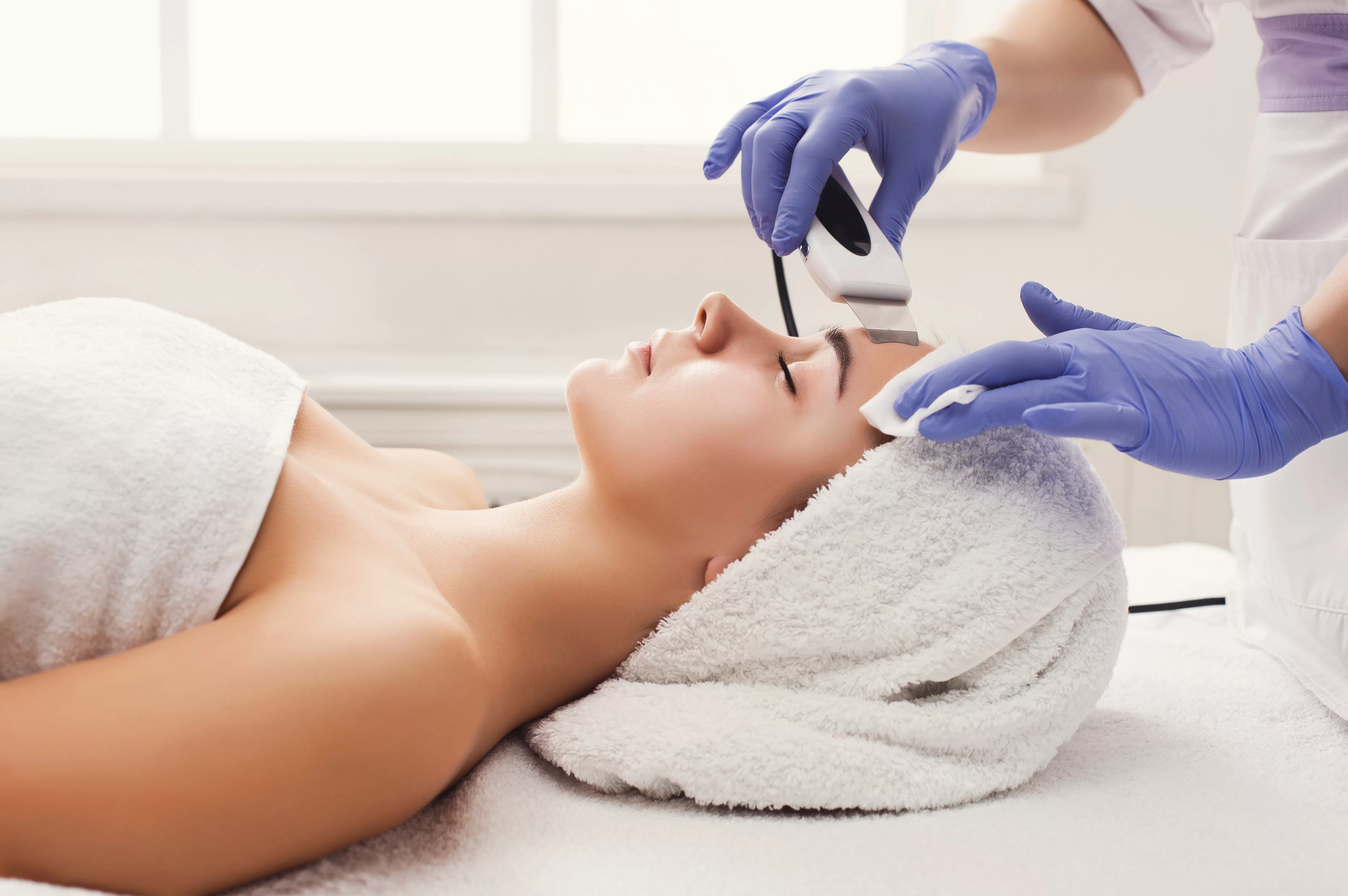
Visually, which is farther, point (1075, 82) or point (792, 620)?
point (1075, 82)

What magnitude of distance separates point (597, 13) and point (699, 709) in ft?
5.56

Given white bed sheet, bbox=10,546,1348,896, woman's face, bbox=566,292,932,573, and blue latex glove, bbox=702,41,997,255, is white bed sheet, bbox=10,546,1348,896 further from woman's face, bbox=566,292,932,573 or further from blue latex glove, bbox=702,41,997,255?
blue latex glove, bbox=702,41,997,255

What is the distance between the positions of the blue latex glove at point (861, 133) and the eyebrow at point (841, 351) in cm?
11

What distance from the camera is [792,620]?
866 mm

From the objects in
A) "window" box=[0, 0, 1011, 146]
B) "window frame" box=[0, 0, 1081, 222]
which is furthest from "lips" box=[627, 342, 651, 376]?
"window" box=[0, 0, 1011, 146]

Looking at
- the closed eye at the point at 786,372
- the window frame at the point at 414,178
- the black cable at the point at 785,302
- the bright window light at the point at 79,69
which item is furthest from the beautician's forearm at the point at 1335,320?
the bright window light at the point at 79,69

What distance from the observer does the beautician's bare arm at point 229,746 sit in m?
0.59

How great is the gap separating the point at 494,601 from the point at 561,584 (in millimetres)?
72

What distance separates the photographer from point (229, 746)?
607 millimetres

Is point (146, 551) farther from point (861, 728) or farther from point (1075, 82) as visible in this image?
point (1075, 82)

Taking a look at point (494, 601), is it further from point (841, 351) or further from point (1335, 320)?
point (1335, 320)

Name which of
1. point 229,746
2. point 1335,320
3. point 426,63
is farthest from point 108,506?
point 426,63

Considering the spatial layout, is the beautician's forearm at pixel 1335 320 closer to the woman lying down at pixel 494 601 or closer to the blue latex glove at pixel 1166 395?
the blue latex glove at pixel 1166 395

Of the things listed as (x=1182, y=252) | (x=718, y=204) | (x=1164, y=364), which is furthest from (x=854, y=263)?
(x=1182, y=252)
